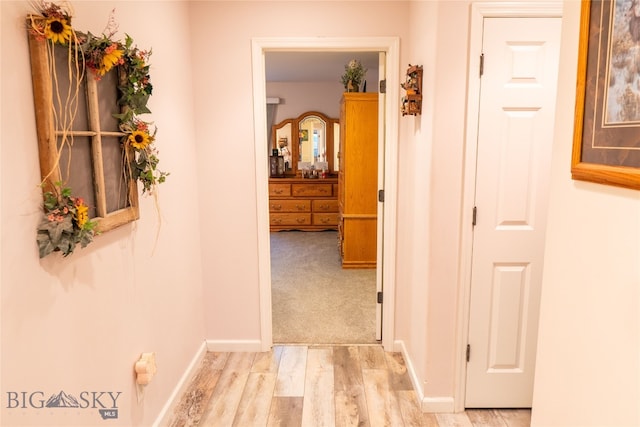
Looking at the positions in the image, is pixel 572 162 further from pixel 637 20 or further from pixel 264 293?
pixel 264 293

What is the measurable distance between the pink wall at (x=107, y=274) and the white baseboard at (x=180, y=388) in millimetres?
37

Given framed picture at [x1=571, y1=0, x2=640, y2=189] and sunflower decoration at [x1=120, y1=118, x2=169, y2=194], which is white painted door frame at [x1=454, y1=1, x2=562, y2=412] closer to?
framed picture at [x1=571, y1=0, x2=640, y2=189]

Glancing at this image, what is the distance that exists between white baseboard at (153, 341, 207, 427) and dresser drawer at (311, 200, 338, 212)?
12.3 ft

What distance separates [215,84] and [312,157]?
421 centimetres

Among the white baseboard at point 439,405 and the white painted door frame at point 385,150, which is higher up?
the white painted door frame at point 385,150

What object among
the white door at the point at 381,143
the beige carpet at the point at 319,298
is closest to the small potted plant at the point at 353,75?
the white door at the point at 381,143

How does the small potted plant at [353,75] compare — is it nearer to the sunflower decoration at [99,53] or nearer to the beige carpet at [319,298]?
the beige carpet at [319,298]

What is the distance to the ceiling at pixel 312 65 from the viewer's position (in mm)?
4746

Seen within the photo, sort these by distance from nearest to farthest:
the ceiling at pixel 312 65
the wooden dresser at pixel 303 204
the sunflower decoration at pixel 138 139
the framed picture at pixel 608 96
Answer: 1. the framed picture at pixel 608 96
2. the sunflower decoration at pixel 138 139
3. the ceiling at pixel 312 65
4. the wooden dresser at pixel 303 204

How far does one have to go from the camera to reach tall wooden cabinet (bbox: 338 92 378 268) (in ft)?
13.7

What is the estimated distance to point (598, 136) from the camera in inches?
34.3

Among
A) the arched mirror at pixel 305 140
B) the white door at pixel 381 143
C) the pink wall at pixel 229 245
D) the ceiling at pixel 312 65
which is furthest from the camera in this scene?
the arched mirror at pixel 305 140

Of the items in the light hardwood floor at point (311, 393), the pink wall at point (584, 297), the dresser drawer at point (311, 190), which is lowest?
the light hardwood floor at point (311, 393)

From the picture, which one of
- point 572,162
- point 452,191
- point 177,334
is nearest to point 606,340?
point 572,162
